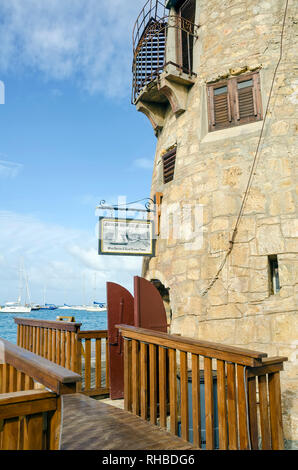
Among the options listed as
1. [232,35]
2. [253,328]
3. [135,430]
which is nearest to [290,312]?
[253,328]

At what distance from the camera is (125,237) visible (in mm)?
7250

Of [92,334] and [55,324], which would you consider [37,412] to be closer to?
[92,334]

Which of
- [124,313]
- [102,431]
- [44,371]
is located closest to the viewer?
[102,431]

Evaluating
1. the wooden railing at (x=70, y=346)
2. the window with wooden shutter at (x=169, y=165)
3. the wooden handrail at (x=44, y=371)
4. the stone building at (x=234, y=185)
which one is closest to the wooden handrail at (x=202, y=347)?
the wooden handrail at (x=44, y=371)

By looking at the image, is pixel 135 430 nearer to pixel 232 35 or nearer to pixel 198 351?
pixel 198 351

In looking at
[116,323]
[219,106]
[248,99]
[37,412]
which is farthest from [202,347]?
[219,106]

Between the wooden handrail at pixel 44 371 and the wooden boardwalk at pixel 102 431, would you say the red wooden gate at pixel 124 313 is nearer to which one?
the wooden handrail at pixel 44 371

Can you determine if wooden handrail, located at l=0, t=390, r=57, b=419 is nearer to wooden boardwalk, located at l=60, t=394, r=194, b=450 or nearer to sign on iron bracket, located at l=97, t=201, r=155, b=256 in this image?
wooden boardwalk, located at l=60, t=394, r=194, b=450

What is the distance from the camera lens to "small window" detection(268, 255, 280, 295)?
20.3 ft

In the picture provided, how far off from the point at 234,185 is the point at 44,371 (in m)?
5.36

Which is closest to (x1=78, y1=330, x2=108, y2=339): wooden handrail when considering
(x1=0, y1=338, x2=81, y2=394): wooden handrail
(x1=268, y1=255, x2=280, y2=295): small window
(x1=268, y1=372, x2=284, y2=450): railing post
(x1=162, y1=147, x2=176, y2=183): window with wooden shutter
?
(x1=0, y1=338, x2=81, y2=394): wooden handrail

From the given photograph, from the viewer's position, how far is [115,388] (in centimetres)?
566

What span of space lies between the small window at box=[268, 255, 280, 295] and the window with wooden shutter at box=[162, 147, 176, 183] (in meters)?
3.33

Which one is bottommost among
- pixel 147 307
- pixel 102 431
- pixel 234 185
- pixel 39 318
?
pixel 39 318
